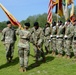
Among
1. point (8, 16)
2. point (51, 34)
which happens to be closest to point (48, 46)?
point (51, 34)

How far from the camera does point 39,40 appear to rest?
14.7 meters

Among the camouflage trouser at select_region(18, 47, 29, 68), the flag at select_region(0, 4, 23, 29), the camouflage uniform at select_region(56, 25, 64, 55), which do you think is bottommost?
the camouflage trouser at select_region(18, 47, 29, 68)

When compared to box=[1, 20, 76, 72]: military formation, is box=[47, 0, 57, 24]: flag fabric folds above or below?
above

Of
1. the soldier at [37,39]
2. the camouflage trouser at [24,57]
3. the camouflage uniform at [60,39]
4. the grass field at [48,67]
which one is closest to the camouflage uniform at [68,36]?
the camouflage uniform at [60,39]

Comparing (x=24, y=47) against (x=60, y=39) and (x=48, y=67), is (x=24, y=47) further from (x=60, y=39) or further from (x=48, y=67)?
(x=60, y=39)

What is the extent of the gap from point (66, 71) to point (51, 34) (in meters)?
5.08

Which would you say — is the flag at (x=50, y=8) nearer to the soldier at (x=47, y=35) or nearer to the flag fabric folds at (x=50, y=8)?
the flag fabric folds at (x=50, y=8)

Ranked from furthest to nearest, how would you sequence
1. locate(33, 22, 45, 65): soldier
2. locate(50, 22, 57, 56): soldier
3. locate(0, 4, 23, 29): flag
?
1. locate(50, 22, 57, 56): soldier
2. locate(33, 22, 45, 65): soldier
3. locate(0, 4, 23, 29): flag

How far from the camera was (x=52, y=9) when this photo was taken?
1952 centimetres

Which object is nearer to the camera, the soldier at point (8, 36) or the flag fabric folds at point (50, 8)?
the soldier at point (8, 36)

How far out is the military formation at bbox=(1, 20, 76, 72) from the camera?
13.1m

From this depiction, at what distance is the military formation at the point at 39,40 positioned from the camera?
1315 cm

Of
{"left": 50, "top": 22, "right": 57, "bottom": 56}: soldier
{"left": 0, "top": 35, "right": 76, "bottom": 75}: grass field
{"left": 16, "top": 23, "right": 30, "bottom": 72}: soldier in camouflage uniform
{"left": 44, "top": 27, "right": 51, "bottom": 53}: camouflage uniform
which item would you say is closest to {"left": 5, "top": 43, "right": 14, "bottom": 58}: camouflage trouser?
{"left": 0, "top": 35, "right": 76, "bottom": 75}: grass field

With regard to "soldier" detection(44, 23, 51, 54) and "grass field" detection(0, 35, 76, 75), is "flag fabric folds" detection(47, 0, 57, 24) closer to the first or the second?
"soldier" detection(44, 23, 51, 54)
